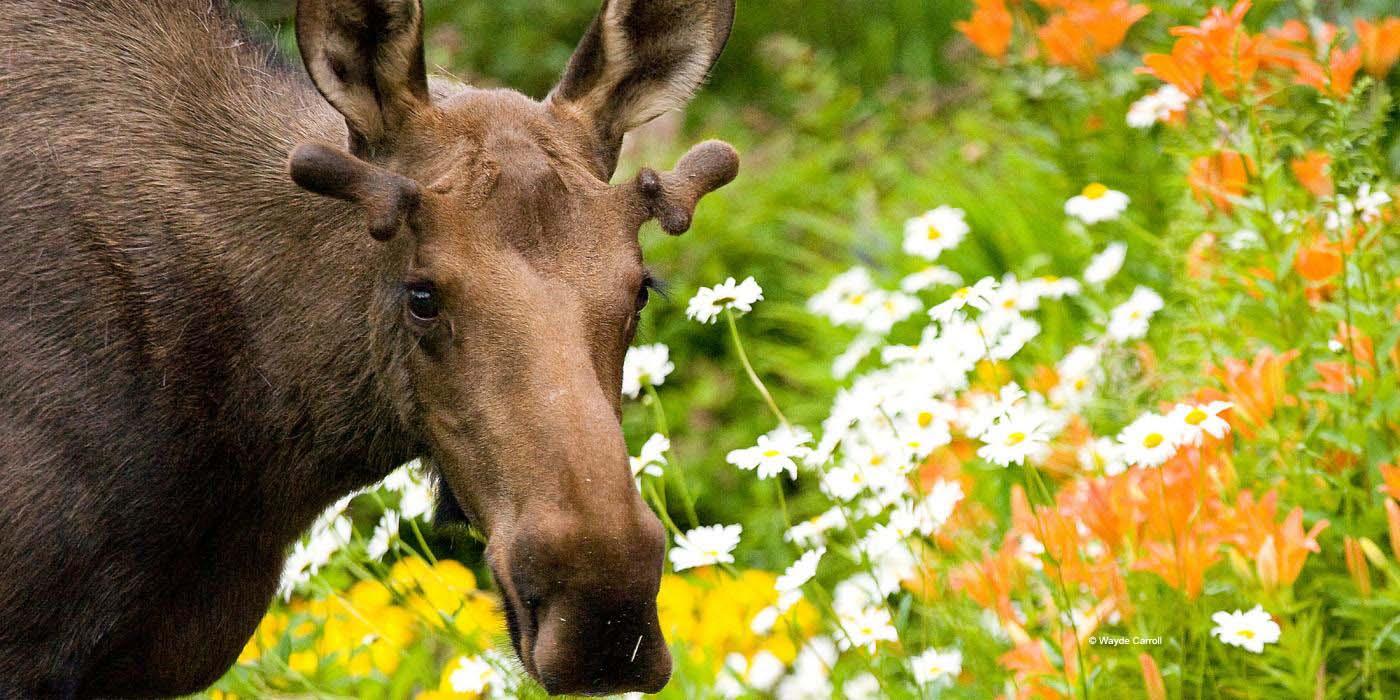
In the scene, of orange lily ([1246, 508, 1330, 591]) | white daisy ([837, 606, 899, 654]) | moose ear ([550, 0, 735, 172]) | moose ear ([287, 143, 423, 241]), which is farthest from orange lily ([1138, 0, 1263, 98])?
moose ear ([287, 143, 423, 241])

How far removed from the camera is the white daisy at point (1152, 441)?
284 centimetres

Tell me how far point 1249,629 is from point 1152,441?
0.37 meters

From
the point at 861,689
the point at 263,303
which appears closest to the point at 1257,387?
the point at 861,689

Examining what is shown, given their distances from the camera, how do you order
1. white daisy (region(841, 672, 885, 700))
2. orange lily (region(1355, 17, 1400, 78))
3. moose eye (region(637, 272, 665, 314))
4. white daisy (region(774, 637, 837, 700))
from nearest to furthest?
1. moose eye (region(637, 272, 665, 314))
2. white daisy (region(841, 672, 885, 700))
3. white daisy (region(774, 637, 837, 700))
4. orange lily (region(1355, 17, 1400, 78))

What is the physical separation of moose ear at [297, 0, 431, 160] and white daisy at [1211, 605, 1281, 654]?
1.70 metres

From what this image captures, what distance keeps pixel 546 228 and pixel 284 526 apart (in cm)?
91

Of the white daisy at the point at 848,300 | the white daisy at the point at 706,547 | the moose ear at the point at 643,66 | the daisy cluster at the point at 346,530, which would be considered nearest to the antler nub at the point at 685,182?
the moose ear at the point at 643,66

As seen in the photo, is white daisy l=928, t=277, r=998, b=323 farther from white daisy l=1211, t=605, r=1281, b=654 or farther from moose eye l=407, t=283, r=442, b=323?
moose eye l=407, t=283, r=442, b=323

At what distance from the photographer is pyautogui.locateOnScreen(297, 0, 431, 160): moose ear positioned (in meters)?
2.61

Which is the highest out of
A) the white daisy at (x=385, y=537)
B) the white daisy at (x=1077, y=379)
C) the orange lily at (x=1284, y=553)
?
the orange lily at (x=1284, y=553)

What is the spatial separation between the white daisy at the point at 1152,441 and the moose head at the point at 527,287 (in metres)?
0.89

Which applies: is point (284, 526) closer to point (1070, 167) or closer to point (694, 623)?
point (694, 623)

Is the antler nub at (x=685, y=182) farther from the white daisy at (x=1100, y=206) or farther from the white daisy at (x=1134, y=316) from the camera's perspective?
the white daisy at (x=1100, y=206)

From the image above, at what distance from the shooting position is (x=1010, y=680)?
3398mm
